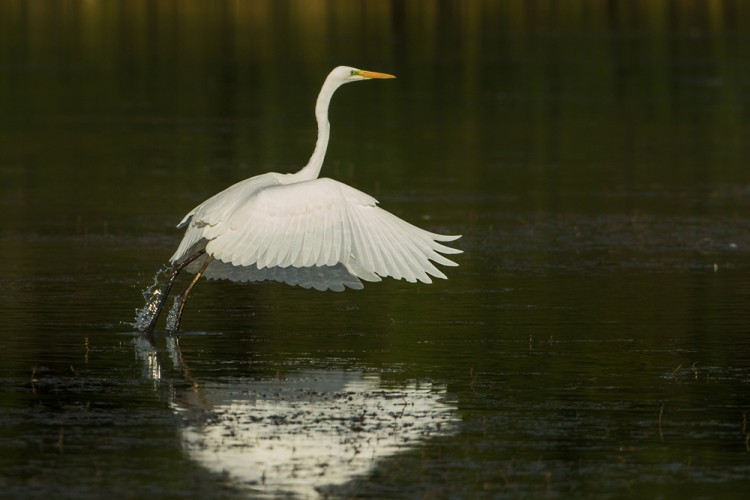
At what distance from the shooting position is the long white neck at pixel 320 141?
559 inches

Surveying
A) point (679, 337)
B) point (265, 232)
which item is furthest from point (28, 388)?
point (679, 337)

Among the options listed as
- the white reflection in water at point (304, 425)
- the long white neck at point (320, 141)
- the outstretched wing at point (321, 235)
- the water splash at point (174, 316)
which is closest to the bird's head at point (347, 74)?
the long white neck at point (320, 141)

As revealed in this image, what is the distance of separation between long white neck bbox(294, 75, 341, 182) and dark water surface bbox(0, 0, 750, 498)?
1.12 meters

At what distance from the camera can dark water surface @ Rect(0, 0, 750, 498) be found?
935 cm

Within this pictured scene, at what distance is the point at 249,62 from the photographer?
46750mm

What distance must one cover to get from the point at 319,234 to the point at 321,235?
2 cm

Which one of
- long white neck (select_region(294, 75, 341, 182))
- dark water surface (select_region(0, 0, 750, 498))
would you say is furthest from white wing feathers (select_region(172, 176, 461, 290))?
long white neck (select_region(294, 75, 341, 182))

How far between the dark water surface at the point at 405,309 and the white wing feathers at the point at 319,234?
64 centimetres

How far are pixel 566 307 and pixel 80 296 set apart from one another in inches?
156

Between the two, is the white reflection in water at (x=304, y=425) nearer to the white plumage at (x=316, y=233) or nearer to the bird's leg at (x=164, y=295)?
the white plumage at (x=316, y=233)

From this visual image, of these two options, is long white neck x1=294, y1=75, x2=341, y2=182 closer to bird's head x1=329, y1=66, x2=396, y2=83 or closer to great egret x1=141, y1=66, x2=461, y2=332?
bird's head x1=329, y1=66, x2=396, y2=83

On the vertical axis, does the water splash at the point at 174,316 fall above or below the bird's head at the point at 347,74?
below

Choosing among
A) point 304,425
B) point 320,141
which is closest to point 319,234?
point 320,141

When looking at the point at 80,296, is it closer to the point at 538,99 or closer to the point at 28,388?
the point at 28,388
